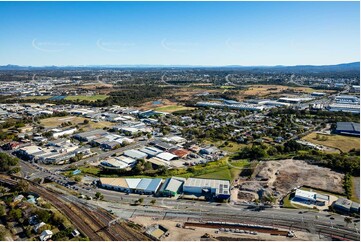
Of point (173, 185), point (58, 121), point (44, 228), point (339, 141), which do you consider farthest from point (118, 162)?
point (339, 141)

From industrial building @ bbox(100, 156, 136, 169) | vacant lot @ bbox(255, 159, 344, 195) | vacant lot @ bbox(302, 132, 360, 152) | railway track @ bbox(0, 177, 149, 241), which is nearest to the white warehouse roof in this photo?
industrial building @ bbox(100, 156, 136, 169)

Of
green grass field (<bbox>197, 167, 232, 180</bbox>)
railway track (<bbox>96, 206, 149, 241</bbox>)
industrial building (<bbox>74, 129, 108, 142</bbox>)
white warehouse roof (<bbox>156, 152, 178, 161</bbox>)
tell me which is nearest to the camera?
railway track (<bbox>96, 206, 149, 241</bbox>)

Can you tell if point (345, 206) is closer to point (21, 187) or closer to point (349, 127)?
point (349, 127)

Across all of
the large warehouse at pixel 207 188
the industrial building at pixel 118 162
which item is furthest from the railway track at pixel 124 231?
the industrial building at pixel 118 162

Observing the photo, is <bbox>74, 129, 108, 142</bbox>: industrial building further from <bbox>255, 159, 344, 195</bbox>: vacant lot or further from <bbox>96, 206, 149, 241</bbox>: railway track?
<bbox>255, 159, 344, 195</bbox>: vacant lot

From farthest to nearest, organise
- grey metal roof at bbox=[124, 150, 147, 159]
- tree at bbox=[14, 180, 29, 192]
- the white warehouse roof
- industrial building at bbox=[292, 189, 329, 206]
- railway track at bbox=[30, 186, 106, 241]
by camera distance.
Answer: grey metal roof at bbox=[124, 150, 147, 159]
the white warehouse roof
tree at bbox=[14, 180, 29, 192]
industrial building at bbox=[292, 189, 329, 206]
railway track at bbox=[30, 186, 106, 241]
